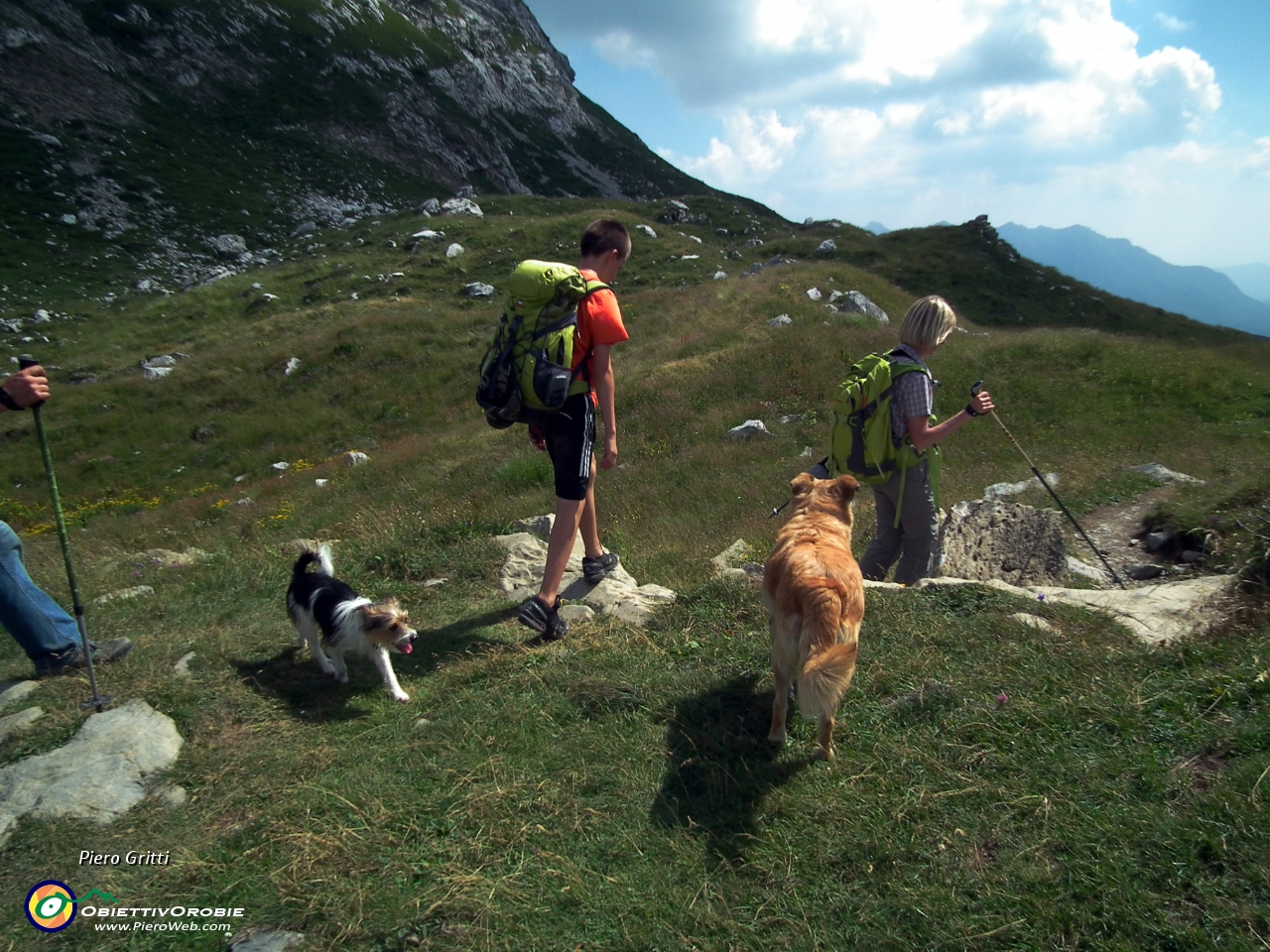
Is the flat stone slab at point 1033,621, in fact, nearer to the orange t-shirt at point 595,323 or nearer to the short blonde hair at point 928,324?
the short blonde hair at point 928,324

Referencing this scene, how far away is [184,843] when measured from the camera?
319cm

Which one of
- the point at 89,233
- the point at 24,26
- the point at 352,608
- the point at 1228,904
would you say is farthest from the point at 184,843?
the point at 24,26

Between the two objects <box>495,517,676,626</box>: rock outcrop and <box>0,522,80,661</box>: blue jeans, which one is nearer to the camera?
<box>0,522,80,661</box>: blue jeans

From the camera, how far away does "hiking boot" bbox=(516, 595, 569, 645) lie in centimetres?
498

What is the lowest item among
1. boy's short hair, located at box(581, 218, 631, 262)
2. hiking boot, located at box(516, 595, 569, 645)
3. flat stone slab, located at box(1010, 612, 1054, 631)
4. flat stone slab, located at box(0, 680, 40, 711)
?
flat stone slab, located at box(0, 680, 40, 711)

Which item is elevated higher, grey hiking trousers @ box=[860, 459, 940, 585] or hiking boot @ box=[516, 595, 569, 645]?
grey hiking trousers @ box=[860, 459, 940, 585]

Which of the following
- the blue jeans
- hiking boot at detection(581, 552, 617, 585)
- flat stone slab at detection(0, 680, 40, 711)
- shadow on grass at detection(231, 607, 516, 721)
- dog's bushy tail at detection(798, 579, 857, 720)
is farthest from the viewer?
hiking boot at detection(581, 552, 617, 585)

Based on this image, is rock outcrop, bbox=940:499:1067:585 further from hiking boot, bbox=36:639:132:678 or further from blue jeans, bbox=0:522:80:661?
blue jeans, bbox=0:522:80:661

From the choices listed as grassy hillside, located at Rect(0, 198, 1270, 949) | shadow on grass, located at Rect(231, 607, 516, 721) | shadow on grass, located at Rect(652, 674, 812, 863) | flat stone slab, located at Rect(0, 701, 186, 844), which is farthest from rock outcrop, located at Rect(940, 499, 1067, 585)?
flat stone slab, located at Rect(0, 701, 186, 844)

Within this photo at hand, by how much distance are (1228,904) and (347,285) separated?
3241 centimetres

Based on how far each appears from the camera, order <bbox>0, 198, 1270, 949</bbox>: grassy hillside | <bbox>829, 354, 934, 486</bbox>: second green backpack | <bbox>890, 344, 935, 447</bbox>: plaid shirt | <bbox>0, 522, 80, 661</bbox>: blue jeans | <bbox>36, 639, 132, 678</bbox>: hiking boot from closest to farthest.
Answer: <bbox>0, 198, 1270, 949</bbox>: grassy hillside, <bbox>0, 522, 80, 661</bbox>: blue jeans, <bbox>36, 639, 132, 678</bbox>: hiking boot, <bbox>890, 344, 935, 447</bbox>: plaid shirt, <bbox>829, 354, 934, 486</bbox>: second green backpack

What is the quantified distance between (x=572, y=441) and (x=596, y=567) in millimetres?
1453

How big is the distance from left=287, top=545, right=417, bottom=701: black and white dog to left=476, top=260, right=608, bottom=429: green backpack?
151 centimetres

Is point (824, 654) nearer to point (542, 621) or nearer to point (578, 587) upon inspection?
point (542, 621)
